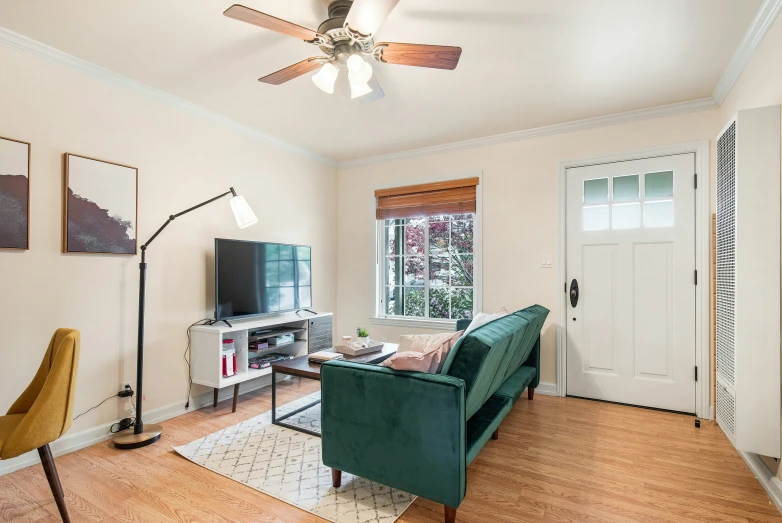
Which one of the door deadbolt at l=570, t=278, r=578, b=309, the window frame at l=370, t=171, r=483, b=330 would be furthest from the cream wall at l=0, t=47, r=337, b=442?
the door deadbolt at l=570, t=278, r=578, b=309

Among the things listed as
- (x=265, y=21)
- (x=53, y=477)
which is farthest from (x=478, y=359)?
(x=53, y=477)

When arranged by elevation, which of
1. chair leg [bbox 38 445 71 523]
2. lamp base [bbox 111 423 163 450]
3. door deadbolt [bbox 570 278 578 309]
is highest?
door deadbolt [bbox 570 278 578 309]

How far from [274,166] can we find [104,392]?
2496 mm

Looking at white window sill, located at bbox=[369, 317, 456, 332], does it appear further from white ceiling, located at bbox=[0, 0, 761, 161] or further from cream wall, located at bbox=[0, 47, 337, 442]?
white ceiling, located at bbox=[0, 0, 761, 161]

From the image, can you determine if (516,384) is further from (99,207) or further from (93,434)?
(99,207)

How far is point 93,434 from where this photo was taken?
8.74 feet

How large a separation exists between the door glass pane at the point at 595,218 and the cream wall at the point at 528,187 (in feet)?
0.88

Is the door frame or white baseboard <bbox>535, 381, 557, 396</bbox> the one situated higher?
the door frame

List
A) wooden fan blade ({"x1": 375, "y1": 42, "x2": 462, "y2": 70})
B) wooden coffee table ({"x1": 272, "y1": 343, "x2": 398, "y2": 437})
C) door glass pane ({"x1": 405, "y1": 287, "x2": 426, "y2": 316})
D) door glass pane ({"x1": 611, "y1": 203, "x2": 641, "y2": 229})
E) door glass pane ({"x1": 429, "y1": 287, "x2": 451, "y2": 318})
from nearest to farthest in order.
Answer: wooden fan blade ({"x1": 375, "y1": 42, "x2": 462, "y2": 70})
wooden coffee table ({"x1": 272, "y1": 343, "x2": 398, "y2": 437})
door glass pane ({"x1": 611, "y1": 203, "x2": 641, "y2": 229})
door glass pane ({"x1": 429, "y1": 287, "x2": 451, "y2": 318})
door glass pane ({"x1": 405, "y1": 287, "x2": 426, "y2": 316})

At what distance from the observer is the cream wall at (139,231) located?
2373 mm

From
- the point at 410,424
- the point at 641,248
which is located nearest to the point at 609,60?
the point at 641,248

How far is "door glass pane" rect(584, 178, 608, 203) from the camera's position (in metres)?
3.57

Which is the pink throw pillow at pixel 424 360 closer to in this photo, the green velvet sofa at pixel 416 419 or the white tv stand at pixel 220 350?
the green velvet sofa at pixel 416 419

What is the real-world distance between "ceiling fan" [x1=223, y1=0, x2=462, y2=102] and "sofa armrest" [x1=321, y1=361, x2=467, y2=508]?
1570 millimetres
